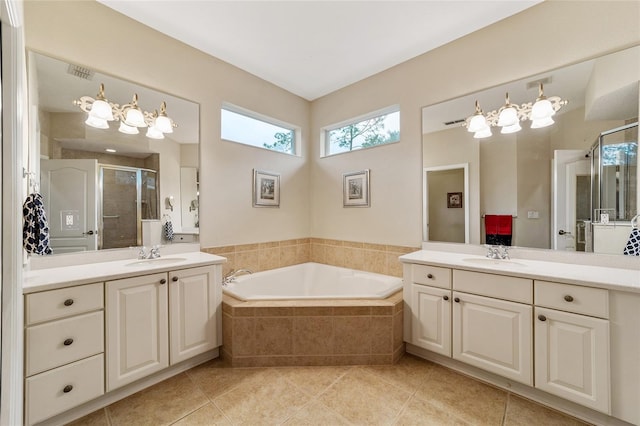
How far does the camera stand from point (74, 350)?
4.76 feet

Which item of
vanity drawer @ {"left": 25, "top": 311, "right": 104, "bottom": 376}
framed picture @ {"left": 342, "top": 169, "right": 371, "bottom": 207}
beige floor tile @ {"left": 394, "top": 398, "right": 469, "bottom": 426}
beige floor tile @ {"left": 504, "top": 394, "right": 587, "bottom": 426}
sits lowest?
beige floor tile @ {"left": 504, "top": 394, "right": 587, "bottom": 426}

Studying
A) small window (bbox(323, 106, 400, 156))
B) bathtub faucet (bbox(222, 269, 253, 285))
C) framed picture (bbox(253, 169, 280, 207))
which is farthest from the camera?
framed picture (bbox(253, 169, 280, 207))

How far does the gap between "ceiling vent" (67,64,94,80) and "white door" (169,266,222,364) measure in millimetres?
1596

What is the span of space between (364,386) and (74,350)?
1.80 metres

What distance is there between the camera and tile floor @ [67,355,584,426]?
1.50 metres

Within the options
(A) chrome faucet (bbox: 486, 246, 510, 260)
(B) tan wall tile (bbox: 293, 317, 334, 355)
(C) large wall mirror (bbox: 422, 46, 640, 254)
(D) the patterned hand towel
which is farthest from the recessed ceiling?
(B) tan wall tile (bbox: 293, 317, 334, 355)

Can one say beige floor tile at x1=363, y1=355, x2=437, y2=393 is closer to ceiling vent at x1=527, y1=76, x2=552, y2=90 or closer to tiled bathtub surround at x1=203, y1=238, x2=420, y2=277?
tiled bathtub surround at x1=203, y1=238, x2=420, y2=277

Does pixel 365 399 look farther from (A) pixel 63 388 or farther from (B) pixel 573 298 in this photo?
(A) pixel 63 388

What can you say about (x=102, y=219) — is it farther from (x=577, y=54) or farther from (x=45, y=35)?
(x=577, y=54)

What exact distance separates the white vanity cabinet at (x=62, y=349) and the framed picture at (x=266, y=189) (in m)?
1.67

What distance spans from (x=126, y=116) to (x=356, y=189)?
230 centimetres

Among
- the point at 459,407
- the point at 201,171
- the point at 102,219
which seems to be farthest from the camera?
the point at 201,171

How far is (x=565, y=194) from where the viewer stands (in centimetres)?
188

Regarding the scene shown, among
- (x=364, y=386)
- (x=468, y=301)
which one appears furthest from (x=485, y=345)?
(x=364, y=386)
